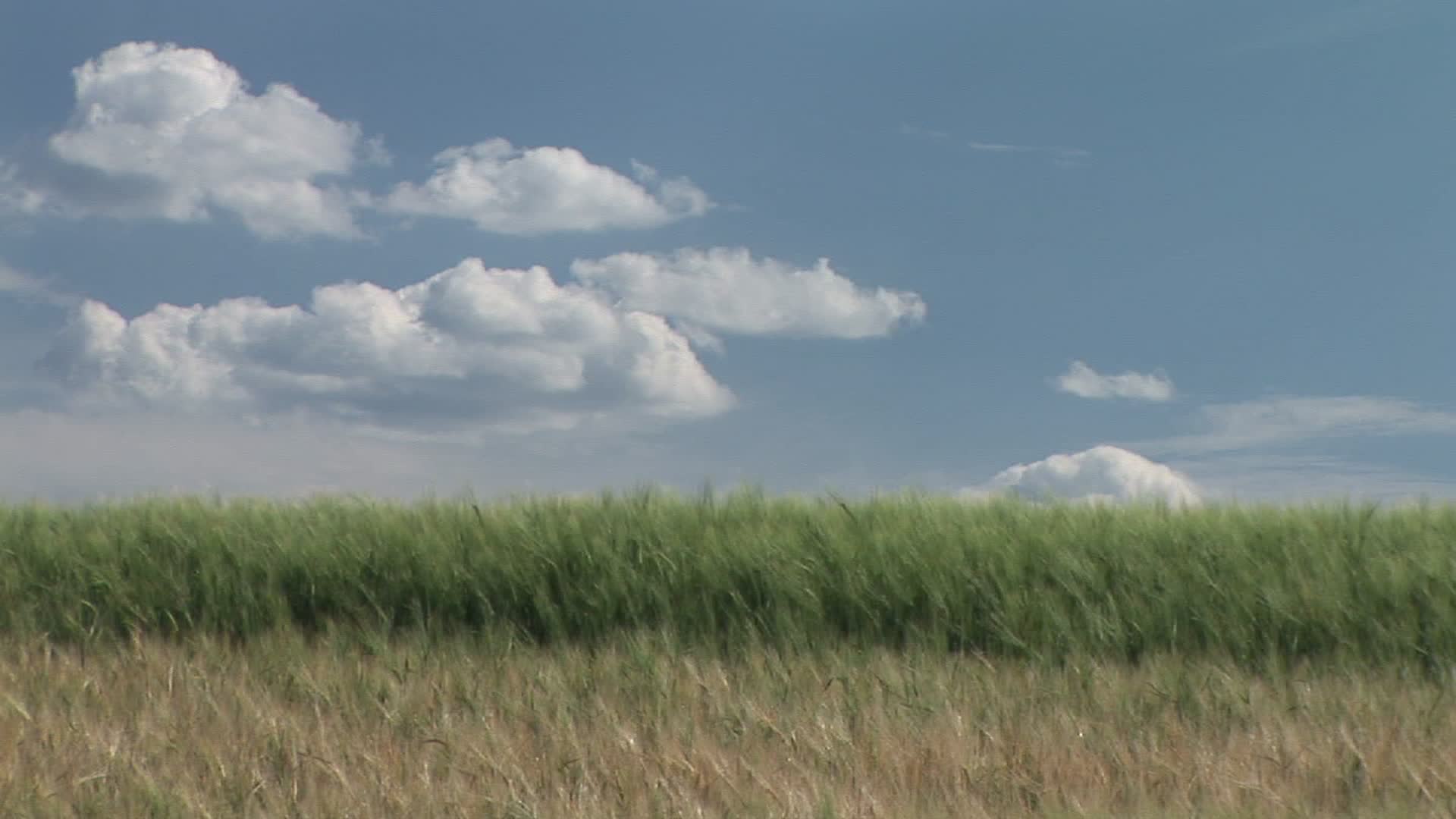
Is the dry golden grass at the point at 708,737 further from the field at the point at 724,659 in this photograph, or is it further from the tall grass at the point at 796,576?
the tall grass at the point at 796,576

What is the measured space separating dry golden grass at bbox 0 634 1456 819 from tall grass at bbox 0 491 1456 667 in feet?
1.04

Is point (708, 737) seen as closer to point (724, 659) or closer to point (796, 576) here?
point (724, 659)

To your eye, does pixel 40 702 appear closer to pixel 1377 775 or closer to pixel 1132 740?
pixel 1132 740

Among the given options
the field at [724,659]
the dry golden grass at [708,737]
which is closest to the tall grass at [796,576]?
the field at [724,659]

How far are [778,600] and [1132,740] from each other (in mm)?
1905

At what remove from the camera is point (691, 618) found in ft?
19.1

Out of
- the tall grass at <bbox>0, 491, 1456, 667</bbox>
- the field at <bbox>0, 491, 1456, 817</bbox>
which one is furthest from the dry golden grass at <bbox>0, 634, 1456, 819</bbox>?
the tall grass at <bbox>0, 491, 1456, 667</bbox>

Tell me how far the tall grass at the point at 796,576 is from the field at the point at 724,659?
17 mm

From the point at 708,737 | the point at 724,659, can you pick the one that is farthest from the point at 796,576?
the point at 708,737

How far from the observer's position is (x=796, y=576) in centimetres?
582

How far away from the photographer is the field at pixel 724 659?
3816 millimetres

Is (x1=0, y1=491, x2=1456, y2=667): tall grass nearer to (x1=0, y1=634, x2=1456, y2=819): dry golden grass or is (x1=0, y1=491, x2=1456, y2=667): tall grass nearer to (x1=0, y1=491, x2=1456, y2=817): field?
(x1=0, y1=491, x2=1456, y2=817): field

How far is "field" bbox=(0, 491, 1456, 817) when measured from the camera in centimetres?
382

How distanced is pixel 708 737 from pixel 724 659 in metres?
1.33
